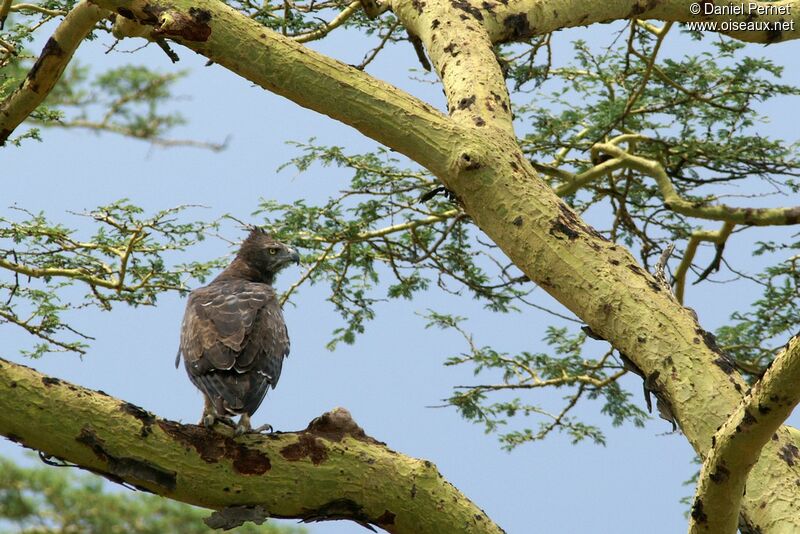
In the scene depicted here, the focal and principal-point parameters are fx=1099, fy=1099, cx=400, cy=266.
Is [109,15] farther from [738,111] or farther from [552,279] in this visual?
[738,111]

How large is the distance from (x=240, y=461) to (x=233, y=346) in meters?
1.01

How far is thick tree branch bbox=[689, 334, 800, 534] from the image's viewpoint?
3.81 meters

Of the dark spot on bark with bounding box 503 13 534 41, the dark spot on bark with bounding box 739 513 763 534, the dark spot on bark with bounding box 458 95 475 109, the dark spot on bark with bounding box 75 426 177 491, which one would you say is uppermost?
the dark spot on bark with bounding box 503 13 534 41

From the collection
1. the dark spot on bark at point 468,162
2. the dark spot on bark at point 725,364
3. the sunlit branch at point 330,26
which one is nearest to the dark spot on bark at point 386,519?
the dark spot on bark at point 725,364

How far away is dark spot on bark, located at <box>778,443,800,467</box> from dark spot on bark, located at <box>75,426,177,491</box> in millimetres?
2535

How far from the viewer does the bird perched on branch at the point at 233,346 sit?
513 cm

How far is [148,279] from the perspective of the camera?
8406mm

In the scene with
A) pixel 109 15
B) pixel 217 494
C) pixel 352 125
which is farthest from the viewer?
pixel 109 15

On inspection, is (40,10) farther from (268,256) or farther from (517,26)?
(517,26)

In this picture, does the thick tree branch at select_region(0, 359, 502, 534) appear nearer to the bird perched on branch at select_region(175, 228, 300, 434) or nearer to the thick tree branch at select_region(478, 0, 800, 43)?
the bird perched on branch at select_region(175, 228, 300, 434)

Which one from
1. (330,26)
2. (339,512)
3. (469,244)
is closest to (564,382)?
(469,244)

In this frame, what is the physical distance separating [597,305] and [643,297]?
208 millimetres

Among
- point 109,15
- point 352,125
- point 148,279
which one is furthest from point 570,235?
point 148,279

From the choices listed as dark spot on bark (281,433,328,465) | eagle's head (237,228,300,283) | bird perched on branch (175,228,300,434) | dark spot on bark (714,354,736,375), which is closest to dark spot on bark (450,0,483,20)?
bird perched on branch (175,228,300,434)
